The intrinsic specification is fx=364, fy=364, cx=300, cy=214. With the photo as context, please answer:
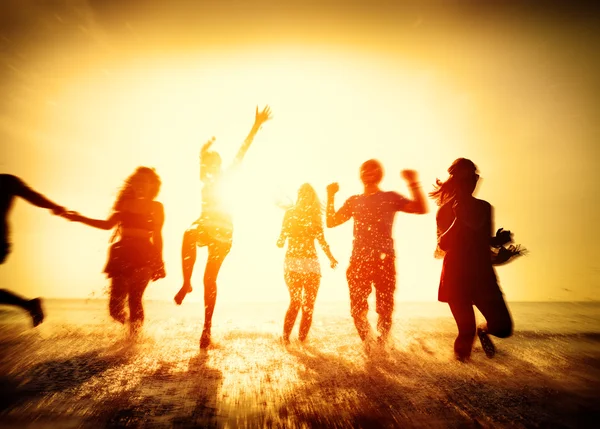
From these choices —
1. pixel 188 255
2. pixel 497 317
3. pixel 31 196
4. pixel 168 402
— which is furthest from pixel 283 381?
pixel 31 196

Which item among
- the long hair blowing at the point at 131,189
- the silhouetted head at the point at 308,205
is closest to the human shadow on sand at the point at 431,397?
the silhouetted head at the point at 308,205

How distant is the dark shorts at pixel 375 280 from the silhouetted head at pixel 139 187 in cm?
299

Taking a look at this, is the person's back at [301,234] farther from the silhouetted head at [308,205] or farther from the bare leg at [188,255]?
the bare leg at [188,255]

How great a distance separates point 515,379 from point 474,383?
0.51 m

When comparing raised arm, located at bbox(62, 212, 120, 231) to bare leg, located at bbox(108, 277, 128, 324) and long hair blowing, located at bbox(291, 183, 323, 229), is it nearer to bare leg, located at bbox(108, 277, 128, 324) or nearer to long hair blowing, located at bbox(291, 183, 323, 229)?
bare leg, located at bbox(108, 277, 128, 324)

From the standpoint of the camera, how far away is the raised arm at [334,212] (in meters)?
5.17

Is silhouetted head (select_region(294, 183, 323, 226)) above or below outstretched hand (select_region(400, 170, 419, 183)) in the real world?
below

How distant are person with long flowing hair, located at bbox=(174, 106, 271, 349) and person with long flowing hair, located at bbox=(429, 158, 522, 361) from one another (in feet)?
9.21

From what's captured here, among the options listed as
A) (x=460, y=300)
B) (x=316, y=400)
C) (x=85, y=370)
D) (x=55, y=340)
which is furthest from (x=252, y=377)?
(x=55, y=340)

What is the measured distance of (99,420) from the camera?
2.48 meters

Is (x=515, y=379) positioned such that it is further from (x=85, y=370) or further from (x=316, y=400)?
(x=85, y=370)

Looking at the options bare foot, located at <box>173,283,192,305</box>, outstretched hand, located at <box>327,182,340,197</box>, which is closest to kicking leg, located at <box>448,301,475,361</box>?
outstretched hand, located at <box>327,182,340,197</box>

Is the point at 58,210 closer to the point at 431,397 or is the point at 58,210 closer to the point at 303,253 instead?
the point at 303,253

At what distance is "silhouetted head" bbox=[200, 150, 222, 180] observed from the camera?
16.6 ft
